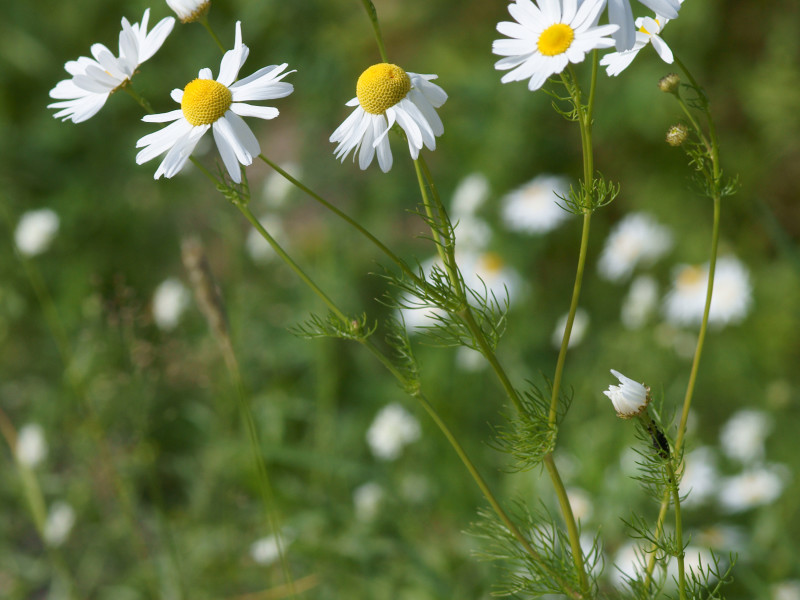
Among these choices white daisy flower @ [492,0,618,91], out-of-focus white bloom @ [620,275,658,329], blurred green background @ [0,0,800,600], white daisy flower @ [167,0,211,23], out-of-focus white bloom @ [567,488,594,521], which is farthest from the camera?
out-of-focus white bloom @ [620,275,658,329]

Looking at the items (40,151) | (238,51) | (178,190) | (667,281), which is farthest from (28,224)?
(667,281)

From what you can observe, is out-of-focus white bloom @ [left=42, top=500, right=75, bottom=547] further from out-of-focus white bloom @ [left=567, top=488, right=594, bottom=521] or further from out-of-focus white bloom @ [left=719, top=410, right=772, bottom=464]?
out-of-focus white bloom @ [left=719, top=410, right=772, bottom=464]

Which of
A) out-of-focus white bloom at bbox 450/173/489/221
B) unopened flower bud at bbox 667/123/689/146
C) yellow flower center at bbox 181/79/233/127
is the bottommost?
out-of-focus white bloom at bbox 450/173/489/221

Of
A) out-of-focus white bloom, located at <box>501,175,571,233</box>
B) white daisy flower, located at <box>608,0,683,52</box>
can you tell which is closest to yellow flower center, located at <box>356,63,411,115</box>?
white daisy flower, located at <box>608,0,683,52</box>

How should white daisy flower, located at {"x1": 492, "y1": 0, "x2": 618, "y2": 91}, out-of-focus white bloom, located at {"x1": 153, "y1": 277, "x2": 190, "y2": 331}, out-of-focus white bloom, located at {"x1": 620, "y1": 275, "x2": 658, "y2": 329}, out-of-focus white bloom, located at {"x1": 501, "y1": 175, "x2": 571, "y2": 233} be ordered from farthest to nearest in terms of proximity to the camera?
out-of-focus white bloom, located at {"x1": 501, "y1": 175, "x2": 571, "y2": 233}, out-of-focus white bloom, located at {"x1": 153, "y1": 277, "x2": 190, "y2": 331}, out-of-focus white bloom, located at {"x1": 620, "y1": 275, "x2": 658, "y2": 329}, white daisy flower, located at {"x1": 492, "y1": 0, "x2": 618, "y2": 91}

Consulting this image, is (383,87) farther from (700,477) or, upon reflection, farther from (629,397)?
(700,477)

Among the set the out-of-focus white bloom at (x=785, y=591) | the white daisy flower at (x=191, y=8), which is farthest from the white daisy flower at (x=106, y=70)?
the out-of-focus white bloom at (x=785, y=591)
